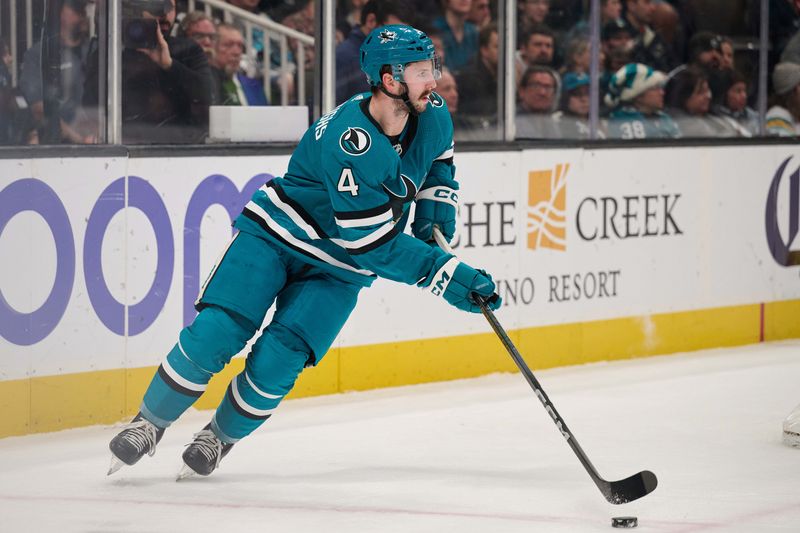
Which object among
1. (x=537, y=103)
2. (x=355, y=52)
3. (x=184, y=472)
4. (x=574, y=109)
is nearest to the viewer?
(x=184, y=472)

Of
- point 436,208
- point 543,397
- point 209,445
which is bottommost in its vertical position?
point 209,445

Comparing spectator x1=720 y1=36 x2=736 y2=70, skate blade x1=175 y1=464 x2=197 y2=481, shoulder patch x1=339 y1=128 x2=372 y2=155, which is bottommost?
skate blade x1=175 y1=464 x2=197 y2=481

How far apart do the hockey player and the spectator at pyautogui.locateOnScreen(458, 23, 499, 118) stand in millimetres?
2020

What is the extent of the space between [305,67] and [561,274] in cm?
135

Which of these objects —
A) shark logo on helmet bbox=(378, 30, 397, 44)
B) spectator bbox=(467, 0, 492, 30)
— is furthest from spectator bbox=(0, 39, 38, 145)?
spectator bbox=(467, 0, 492, 30)

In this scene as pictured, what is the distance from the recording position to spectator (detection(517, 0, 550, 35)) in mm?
6297

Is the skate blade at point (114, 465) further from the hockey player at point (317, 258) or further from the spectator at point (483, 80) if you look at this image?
the spectator at point (483, 80)

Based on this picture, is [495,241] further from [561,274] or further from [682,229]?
[682,229]

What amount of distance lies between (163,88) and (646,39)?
2.43m

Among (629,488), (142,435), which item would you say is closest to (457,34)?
(142,435)

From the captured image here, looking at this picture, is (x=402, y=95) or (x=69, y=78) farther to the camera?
(x=69, y=78)

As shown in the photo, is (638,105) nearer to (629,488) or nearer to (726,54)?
(726,54)

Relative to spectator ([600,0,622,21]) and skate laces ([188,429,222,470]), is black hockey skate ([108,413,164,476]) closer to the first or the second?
skate laces ([188,429,222,470])

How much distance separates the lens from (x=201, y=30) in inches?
211
